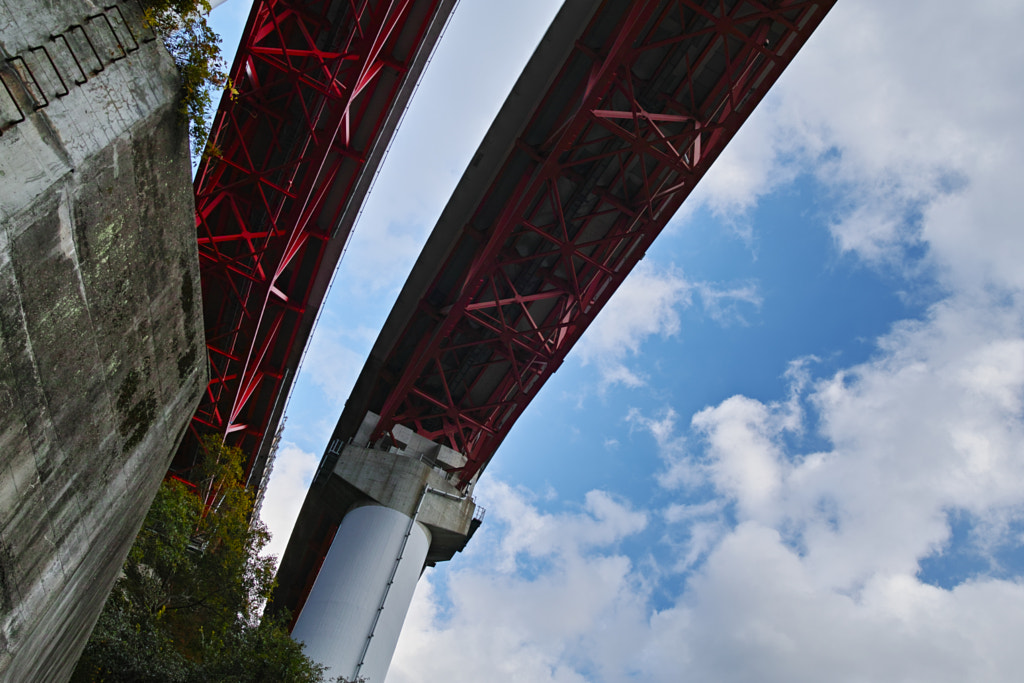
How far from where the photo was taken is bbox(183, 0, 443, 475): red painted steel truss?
17391 mm

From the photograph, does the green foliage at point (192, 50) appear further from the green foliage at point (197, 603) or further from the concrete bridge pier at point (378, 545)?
the concrete bridge pier at point (378, 545)

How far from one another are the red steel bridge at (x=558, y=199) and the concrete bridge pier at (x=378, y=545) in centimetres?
87

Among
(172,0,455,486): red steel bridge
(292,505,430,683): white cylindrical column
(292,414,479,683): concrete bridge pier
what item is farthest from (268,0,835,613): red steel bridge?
(292,505,430,683): white cylindrical column

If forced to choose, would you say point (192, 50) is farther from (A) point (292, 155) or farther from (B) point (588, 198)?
(B) point (588, 198)

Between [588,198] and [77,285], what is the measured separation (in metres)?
18.4

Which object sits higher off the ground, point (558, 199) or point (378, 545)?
point (558, 199)

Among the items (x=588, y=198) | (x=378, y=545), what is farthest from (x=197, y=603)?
(x=588, y=198)

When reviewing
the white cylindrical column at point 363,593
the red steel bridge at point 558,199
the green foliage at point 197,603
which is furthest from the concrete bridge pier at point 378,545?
the green foliage at point 197,603

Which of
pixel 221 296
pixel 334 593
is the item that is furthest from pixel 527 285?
pixel 334 593

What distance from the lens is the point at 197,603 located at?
18953 mm

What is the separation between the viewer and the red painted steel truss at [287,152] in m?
17.4

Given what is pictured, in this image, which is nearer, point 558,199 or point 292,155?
point 292,155

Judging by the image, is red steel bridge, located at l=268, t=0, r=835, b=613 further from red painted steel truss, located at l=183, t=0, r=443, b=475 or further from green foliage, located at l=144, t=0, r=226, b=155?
green foliage, located at l=144, t=0, r=226, b=155

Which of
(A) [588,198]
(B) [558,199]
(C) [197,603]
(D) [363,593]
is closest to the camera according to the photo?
(C) [197,603]
